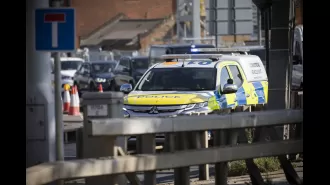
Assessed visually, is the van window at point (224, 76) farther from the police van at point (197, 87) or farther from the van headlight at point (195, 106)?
the van headlight at point (195, 106)

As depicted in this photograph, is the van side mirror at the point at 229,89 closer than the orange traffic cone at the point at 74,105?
Yes

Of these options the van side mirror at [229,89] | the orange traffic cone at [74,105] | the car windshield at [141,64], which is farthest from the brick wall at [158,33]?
the van side mirror at [229,89]

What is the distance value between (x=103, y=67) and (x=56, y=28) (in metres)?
31.8

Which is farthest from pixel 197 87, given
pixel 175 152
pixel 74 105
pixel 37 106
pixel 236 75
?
pixel 74 105

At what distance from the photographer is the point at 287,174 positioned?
11.1 m

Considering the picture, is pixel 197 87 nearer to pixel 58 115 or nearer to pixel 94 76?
pixel 58 115

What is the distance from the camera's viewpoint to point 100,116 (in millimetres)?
8234

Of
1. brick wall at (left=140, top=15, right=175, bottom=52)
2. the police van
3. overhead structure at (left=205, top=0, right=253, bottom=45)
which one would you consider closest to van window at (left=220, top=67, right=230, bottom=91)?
the police van

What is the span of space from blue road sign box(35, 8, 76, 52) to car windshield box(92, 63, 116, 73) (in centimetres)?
3085

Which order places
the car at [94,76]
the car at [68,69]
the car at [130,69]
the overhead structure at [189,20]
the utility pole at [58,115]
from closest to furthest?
the utility pole at [58,115] → the car at [130,69] → the car at [94,76] → the car at [68,69] → the overhead structure at [189,20]

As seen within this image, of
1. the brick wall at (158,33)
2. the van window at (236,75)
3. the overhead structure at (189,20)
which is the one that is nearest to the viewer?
the van window at (236,75)

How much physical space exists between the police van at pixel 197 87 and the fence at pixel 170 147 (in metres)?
4.31

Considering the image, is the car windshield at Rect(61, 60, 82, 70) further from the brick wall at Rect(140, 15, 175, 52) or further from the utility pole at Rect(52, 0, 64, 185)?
the utility pole at Rect(52, 0, 64, 185)

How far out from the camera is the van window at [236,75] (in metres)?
17.3
